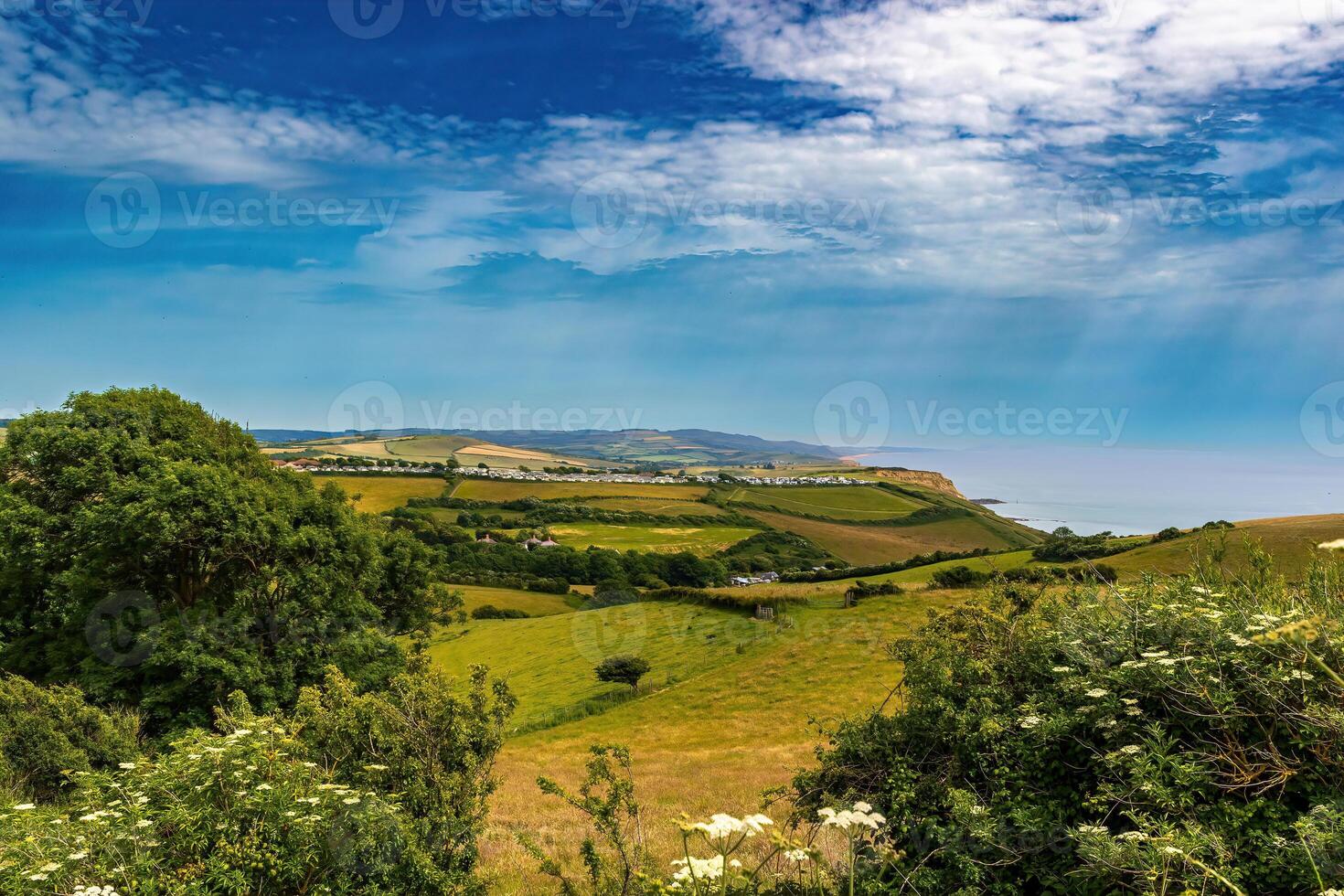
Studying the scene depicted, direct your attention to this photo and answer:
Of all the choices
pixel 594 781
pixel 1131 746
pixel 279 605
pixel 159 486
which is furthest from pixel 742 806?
pixel 159 486

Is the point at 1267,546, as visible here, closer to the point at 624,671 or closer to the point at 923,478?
the point at 624,671

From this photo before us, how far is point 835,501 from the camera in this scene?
120 meters

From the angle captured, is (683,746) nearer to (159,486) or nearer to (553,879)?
(553,879)

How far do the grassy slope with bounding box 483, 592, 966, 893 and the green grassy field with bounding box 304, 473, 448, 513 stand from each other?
64024mm

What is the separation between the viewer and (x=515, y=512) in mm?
99312

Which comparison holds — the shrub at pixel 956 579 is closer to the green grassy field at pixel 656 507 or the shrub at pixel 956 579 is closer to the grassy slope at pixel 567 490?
the green grassy field at pixel 656 507

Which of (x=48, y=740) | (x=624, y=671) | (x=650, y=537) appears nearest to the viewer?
(x=48, y=740)

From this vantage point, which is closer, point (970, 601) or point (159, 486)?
point (970, 601)

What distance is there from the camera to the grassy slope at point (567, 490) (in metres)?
108

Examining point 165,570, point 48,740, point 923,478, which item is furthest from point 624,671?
point 923,478

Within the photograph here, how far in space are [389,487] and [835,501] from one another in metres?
71.2

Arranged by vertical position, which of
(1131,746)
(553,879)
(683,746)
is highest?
(1131,746)

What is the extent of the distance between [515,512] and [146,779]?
94.8 meters

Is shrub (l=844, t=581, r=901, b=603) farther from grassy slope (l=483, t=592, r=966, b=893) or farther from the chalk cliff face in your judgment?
the chalk cliff face
